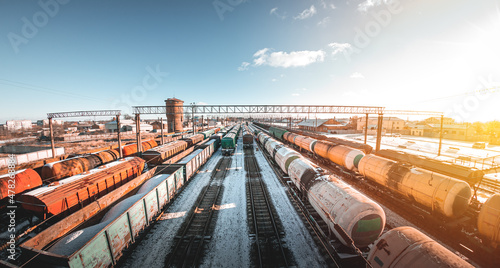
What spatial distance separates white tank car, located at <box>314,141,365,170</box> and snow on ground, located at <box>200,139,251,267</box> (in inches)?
419

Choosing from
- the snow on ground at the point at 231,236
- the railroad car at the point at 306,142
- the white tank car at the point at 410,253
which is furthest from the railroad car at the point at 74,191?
the railroad car at the point at 306,142

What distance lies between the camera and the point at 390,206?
38.8 ft

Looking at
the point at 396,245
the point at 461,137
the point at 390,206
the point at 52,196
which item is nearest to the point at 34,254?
the point at 52,196

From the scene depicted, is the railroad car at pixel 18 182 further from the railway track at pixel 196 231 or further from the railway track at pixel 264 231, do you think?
the railway track at pixel 264 231

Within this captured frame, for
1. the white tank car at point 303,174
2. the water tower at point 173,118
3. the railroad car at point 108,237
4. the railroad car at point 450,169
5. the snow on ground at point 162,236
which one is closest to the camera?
the railroad car at point 108,237

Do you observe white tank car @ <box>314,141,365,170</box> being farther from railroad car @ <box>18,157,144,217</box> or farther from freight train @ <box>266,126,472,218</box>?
railroad car @ <box>18,157,144,217</box>

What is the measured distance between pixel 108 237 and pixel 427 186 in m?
15.8

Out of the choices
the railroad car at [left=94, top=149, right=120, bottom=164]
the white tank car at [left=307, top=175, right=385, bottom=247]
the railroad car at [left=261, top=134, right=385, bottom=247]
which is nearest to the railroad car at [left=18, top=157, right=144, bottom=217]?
the railroad car at [left=94, top=149, right=120, bottom=164]

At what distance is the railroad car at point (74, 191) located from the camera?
26.5ft

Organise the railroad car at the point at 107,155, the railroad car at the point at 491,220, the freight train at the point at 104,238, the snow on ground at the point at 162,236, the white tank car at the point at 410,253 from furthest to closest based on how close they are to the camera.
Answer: the railroad car at the point at 107,155, the snow on ground at the point at 162,236, the railroad car at the point at 491,220, the freight train at the point at 104,238, the white tank car at the point at 410,253

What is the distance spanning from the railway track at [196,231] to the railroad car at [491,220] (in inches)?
497

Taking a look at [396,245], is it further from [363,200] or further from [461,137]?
[461,137]

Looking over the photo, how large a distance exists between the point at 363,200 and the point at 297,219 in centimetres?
460

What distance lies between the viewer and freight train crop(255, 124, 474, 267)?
4414 millimetres
